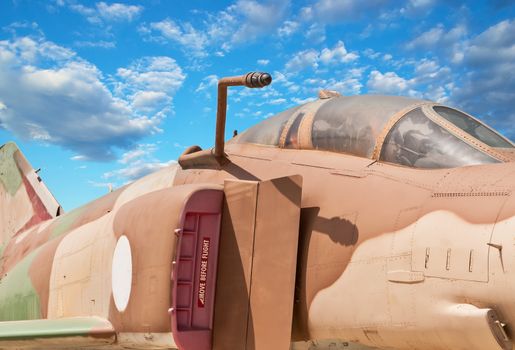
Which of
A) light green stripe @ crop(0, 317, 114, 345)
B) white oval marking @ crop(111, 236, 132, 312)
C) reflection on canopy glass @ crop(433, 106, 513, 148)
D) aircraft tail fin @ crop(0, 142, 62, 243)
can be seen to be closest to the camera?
reflection on canopy glass @ crop(433, 106, 513, 148)

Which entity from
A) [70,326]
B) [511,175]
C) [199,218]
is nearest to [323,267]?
[199,218]

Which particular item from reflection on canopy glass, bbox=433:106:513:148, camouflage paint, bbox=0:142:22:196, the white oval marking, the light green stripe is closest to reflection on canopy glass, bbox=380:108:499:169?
reflection on canopy glass, bbox=433:106:513:148

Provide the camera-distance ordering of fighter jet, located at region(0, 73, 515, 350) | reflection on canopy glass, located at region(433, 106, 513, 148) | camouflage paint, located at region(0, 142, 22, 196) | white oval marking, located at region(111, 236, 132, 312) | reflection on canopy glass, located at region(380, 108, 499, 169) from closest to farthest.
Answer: fighter jet, located at region(0, 73, 515, 350)
reflection on canopy glass, located at region(380, 108, 499, 169)
reflection on canopy glass, located at region(433, 106, 513, 148)
white oval marking, located at region(111, 236, 132, 312)
camouflage paint, located at region(0, 142, 22, 196)

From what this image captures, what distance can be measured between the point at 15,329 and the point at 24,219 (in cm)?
634

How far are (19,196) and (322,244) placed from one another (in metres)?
9.29

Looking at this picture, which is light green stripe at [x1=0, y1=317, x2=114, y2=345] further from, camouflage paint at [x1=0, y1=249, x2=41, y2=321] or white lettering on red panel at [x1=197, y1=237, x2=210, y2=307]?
camouflage paint at [x1=0, y1=249, x2=41, y2=321]

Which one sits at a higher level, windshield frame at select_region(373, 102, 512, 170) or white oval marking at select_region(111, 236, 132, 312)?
windshield frame at select_region(373, 102, 512, 170)

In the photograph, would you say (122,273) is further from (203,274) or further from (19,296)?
(19,296)

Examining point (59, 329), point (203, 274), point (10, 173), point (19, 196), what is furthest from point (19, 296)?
point (10, 173)

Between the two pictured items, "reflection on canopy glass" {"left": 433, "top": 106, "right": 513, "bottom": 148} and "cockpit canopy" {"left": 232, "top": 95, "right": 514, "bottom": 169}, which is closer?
"cockpit canopy" {"left": 232, "top": 95, "right": 514, "bottom": 169}

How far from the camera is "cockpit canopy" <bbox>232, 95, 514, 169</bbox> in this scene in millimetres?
4066

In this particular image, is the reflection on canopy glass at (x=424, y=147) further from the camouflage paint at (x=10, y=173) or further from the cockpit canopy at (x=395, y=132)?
the camouflage paint at (x=10, y=173)

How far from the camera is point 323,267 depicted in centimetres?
409

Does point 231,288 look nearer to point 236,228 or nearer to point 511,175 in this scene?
point 236,228
